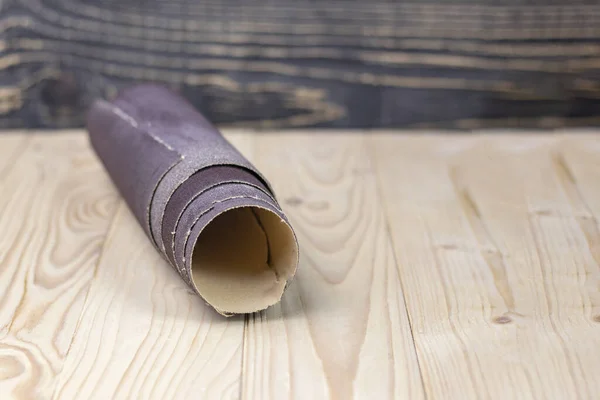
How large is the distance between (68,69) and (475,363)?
48.2 inches

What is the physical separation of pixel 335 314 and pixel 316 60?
2.99 ft

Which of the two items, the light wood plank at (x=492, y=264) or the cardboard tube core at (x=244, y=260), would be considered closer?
the light wood plank at (x=492, y=264)

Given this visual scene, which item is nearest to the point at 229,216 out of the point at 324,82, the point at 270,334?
the point at 270,334

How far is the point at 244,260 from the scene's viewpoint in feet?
3.98

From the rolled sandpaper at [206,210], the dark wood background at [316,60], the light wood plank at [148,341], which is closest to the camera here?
the light wood plank at [148,341]

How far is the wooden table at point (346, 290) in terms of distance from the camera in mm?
997

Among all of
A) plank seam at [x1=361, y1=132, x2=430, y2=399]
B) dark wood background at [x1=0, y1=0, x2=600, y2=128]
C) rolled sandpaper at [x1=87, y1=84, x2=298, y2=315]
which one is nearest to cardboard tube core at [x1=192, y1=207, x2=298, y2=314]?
rolled sandpaper at [x1=87, y1=84, x2=298, y2=315]

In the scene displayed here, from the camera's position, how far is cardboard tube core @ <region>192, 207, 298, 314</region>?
113 centimetres

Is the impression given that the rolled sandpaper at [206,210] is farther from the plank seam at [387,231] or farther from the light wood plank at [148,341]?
the plank seam at [387,231]

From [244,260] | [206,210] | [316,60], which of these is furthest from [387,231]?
[316,60]

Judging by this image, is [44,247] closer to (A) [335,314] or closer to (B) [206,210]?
(B) [206,210]

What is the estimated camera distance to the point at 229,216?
4.28 ft

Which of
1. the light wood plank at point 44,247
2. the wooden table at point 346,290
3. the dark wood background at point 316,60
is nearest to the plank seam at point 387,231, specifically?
the wooden table at point 346,290

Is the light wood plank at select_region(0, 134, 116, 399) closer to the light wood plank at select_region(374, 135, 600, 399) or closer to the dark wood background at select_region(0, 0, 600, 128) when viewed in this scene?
the dark wood background at select_region(0, 0, 600, 128)
